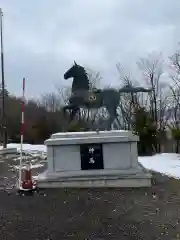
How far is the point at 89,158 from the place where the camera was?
9.61 metres

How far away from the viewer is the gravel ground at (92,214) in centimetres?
525

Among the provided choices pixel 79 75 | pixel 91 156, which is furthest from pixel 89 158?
pixel 79 75

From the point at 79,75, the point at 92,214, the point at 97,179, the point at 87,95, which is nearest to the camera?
the point at 92,214

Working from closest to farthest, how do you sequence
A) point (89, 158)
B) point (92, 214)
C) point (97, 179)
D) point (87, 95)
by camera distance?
point (92, 214) < point (97, 179) < point (89, 158) < point (87, 95)

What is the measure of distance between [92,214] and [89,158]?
3280 millimetres

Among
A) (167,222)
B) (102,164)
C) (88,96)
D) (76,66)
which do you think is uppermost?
(76,66)

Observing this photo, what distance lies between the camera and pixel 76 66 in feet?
39.0

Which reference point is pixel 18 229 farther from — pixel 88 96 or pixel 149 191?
pixel 88 96

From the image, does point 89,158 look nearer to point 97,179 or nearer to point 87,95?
point 97,179

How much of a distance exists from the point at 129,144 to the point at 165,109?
28.8 meters

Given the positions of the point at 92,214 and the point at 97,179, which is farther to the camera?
the point at 97,179

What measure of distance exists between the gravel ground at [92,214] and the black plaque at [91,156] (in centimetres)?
90

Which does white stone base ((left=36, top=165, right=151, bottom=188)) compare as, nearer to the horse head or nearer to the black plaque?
the black plaque

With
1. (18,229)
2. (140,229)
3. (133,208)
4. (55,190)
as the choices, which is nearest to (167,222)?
(140,229)
